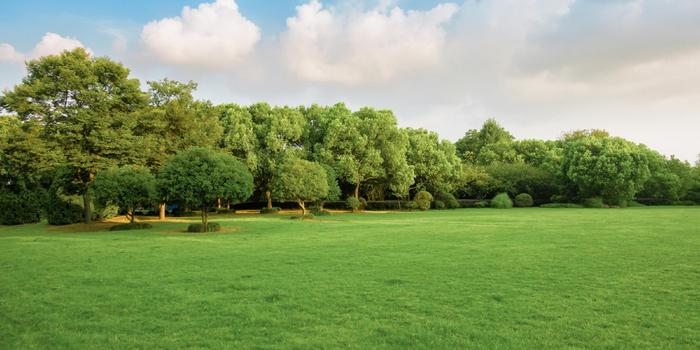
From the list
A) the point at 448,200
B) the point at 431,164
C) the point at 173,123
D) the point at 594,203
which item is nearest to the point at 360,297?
the point at 173,123

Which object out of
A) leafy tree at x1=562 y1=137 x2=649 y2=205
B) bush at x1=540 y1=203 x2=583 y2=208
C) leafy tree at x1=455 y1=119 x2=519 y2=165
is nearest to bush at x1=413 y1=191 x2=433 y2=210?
bush at x1=540 y1=203 x2=583 y2=208

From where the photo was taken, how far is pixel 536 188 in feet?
174

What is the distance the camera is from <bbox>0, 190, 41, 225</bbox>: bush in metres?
29.2

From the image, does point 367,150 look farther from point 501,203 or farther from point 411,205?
point 501,203

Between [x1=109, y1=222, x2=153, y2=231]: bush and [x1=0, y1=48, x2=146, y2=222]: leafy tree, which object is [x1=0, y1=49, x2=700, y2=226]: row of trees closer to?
[x1=0, y1=48, x2=146, y2=222]: leafy tree

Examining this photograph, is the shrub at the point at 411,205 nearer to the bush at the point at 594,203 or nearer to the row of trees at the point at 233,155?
the row of trees at the point at 233,155

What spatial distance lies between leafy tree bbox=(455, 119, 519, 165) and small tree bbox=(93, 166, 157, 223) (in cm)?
5426

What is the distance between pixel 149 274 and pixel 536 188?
50.3 meters

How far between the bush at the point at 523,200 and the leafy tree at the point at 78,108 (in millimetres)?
38993

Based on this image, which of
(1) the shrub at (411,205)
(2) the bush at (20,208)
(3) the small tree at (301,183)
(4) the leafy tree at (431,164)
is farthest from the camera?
(4) the leafy tree at (431,164)

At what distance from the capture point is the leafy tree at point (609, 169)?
149ft

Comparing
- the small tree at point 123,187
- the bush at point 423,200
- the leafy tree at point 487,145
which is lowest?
the bush at point 423,200

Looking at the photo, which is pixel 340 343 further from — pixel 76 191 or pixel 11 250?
pixel 76 191

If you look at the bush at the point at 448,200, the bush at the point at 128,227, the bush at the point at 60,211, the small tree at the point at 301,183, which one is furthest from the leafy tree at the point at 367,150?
the bush at the point at 60,211
